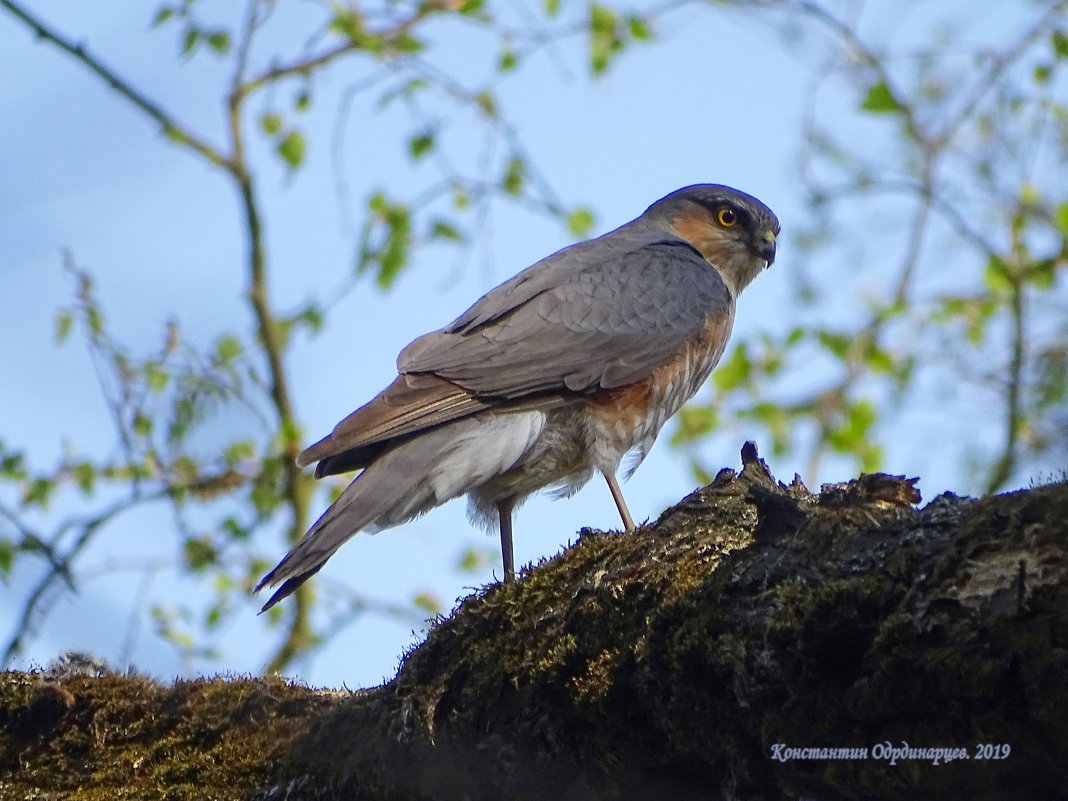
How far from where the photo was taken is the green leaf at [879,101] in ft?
26.5

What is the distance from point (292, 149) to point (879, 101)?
4620mm

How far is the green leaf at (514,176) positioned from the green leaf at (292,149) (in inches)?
67.9

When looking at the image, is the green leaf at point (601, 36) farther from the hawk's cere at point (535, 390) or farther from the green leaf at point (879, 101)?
the hawk's cere at point (535, 390)

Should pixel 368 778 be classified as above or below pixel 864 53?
below

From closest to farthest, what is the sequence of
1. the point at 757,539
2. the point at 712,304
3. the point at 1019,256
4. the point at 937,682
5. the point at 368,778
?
the point at 937,682 → the point at 757,539 → the point at 368,778 → the point at 712,304 → the point at 1019,256

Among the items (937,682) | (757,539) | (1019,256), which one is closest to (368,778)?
(757,539)

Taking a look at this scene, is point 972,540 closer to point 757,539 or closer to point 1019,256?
point 757,539

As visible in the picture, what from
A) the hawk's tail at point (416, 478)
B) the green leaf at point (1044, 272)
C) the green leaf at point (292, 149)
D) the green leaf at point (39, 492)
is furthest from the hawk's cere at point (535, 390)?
the green leaf at point (39, 492)

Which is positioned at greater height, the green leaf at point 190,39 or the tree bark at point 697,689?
the green leaf at point 190,39

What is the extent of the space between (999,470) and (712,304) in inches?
181

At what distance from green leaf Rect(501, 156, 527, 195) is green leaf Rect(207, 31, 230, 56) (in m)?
2.51

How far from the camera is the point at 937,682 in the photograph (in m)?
1.97

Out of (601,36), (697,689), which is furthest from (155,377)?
(697,689)

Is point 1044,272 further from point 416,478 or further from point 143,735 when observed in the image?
point 143,735
